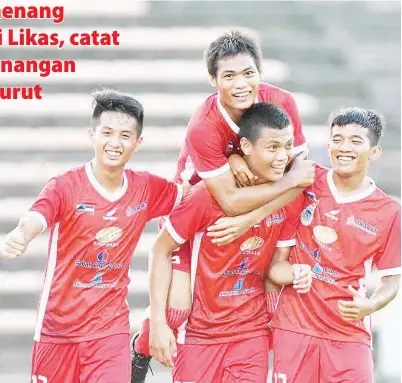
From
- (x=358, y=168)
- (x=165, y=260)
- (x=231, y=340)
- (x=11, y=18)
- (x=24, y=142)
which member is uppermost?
(x=11, y=18)

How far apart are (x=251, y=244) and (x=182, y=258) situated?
31 cm

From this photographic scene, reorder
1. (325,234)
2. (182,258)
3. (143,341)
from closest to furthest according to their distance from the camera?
(325,234) < (182,258) < (143,341)

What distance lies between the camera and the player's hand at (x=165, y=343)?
4148 millimetres

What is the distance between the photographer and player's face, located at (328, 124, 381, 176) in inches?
163

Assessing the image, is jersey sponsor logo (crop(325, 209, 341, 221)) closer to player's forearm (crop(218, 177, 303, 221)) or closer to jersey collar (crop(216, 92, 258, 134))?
player's forearm (crop(218, 177, 303, 221))

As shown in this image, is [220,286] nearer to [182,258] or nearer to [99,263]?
[182,258]

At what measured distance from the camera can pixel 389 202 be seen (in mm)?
4184

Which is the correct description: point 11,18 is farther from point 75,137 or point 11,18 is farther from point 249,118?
point 249,118

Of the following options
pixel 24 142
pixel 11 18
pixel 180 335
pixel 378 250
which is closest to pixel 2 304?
pixel 24 142

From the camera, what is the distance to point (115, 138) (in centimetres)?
417

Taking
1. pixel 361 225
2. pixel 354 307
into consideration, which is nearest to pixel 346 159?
pixel 361 225

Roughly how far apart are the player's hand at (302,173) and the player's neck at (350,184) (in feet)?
0.41

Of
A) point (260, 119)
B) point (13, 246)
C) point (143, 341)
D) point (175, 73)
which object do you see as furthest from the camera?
point (175, 73)

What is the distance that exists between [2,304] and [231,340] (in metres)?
3.81
